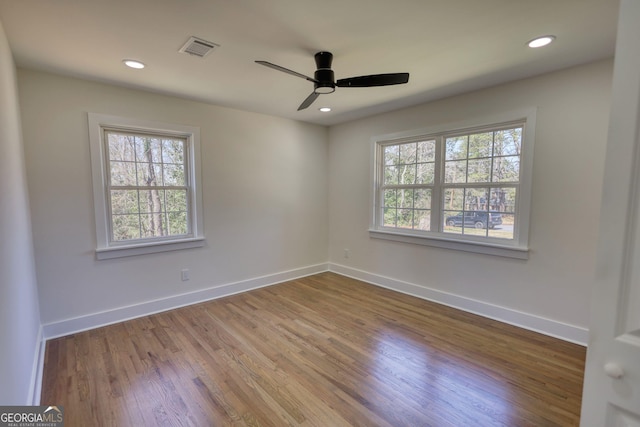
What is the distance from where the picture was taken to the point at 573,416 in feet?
5.85

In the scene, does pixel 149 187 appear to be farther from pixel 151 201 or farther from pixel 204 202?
pixel 204 202

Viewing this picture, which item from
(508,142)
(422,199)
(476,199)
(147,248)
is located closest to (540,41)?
(508,142)

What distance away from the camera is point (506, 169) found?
3.02m

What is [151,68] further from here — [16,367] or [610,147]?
[610,147]

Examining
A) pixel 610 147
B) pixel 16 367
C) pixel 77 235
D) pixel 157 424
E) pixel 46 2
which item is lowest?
pixel 157 424

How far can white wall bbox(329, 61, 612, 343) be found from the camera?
2.50 m

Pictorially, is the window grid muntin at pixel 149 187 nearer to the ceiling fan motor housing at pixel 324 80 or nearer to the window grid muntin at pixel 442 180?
the ceiling fan motor housing at pixel 324 80

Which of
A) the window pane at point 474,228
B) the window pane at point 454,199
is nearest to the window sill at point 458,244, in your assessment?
the window pane at point 474,228

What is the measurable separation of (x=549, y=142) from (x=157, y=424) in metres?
3.77

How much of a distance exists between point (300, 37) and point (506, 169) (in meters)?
2.42

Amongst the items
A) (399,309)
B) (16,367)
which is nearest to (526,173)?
(399,309)

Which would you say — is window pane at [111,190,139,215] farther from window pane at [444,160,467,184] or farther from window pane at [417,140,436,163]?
window pane at [444,160,467,184]

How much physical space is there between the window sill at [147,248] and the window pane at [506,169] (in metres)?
3.47

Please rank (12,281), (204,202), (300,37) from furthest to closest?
(204,202)
(300,37)
(12,281)
